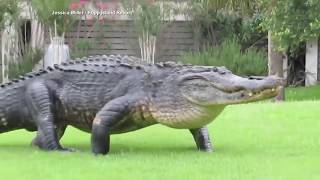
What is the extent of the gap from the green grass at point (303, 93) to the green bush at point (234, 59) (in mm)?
1074

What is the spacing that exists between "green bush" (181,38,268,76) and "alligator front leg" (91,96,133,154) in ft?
43.2

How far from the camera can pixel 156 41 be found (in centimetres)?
2175

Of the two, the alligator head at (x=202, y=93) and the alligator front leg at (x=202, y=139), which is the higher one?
the alligator head at (x=202, y=93)

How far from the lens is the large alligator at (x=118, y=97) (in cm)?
639

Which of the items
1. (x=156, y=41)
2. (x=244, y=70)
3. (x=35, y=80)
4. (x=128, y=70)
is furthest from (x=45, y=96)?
(x=156, y=41)

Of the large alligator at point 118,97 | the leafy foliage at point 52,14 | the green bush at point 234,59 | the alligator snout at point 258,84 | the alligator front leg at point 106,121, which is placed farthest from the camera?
the leafy foliage at point 52,14

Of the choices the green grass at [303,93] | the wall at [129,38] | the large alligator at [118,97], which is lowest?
the green grass at [303,93]

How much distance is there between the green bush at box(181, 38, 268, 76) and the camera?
65.5 ft

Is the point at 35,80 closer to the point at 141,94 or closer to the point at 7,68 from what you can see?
the point at 141,94

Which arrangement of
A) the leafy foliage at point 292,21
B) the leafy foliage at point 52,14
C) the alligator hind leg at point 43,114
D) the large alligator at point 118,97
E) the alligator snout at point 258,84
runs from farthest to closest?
the leafy foliage at point 52,14 → the leafy foliage at point 292,21 → the alligator hind leg at point 43,114 → the large alligator at point 118,97 → the alligator snout at point 258,84

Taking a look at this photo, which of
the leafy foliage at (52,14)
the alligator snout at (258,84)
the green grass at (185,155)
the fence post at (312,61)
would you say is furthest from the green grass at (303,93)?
the alligator snout at (258,84)

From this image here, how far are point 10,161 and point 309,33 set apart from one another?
10942 mm

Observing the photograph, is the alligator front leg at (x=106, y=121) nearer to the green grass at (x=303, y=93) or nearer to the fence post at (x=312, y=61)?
the green grass at (x=303, y=93)

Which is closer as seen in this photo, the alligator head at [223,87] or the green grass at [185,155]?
the green grass at [185,155]
